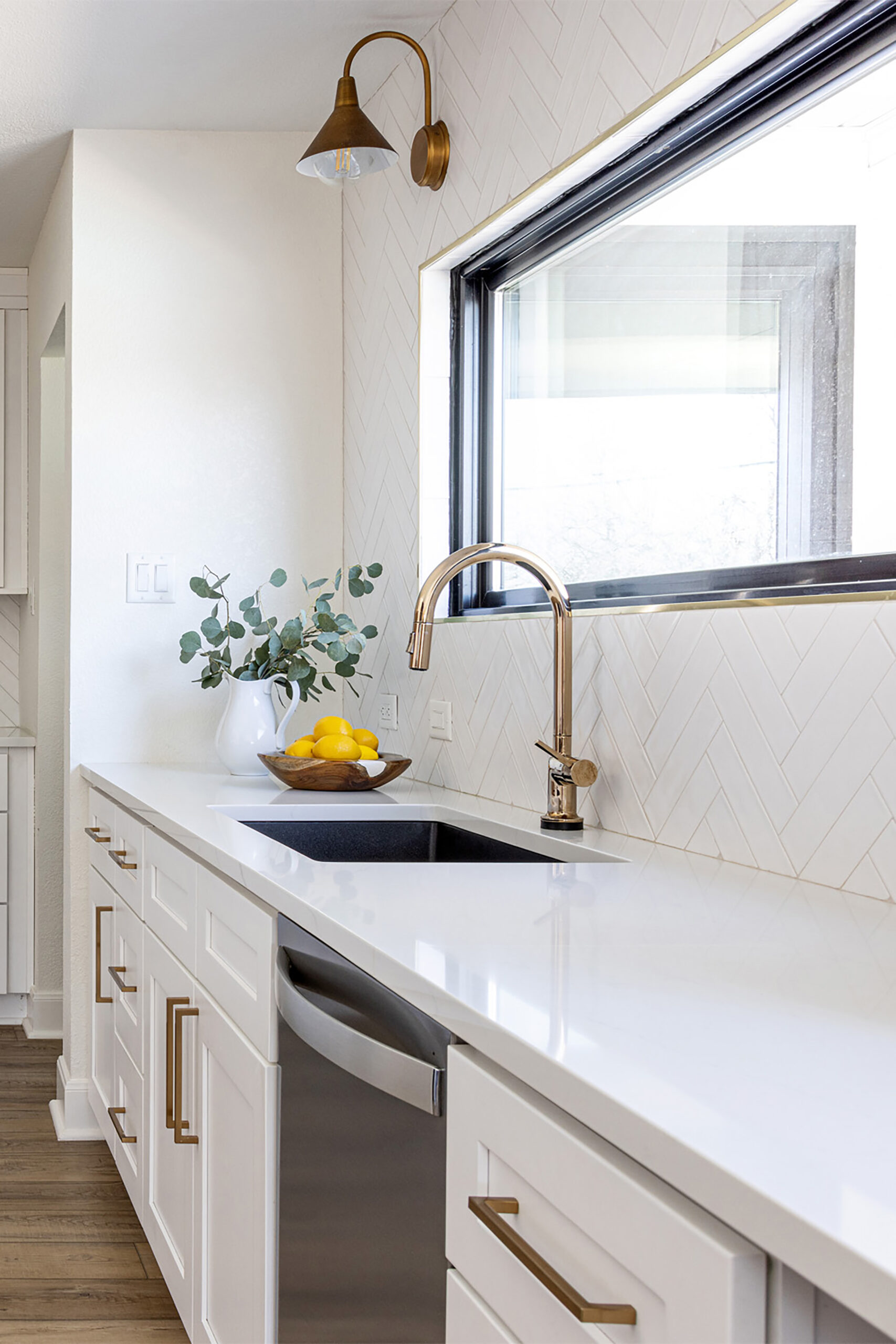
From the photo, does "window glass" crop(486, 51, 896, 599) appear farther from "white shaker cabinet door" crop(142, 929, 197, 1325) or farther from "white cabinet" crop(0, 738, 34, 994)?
"white cabinet" crop(0, 738, 34, 994)

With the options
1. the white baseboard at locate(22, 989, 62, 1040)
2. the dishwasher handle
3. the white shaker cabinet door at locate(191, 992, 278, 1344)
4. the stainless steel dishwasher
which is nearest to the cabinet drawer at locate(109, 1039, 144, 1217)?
the white shaker cabinet door at locate(191, 992, 278, 1344)

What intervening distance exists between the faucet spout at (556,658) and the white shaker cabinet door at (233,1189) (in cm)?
54

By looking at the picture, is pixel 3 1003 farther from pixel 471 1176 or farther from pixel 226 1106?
pixel 471 1176

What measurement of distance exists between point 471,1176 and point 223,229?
102 inches

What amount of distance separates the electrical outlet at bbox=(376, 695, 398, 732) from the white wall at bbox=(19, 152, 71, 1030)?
1.22m

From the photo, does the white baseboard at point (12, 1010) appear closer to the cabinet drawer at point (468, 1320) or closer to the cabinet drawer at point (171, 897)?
the cabinet drawer at point (171, 897)

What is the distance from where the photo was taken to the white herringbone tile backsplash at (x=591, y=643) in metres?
1.33

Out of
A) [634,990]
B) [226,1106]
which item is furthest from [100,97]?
[634,990]

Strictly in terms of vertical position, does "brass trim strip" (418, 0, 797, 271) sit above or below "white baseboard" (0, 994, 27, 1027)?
above

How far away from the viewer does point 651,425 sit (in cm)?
191

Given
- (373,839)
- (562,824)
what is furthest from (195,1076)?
(562,824)

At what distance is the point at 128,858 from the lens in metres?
2.33

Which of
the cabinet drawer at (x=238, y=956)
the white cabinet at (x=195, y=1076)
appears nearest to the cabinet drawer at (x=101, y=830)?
the white cabinet at (x=195, y=1076)

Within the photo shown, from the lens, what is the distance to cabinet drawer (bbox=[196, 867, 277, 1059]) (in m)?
1.38
